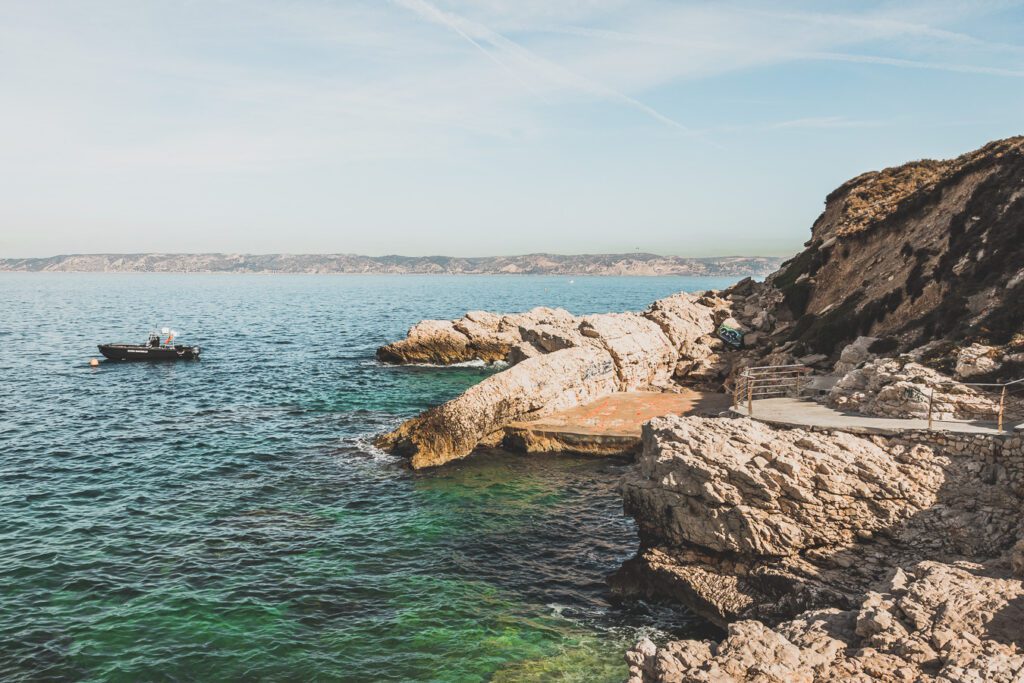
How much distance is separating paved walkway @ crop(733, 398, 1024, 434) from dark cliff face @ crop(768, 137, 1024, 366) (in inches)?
227

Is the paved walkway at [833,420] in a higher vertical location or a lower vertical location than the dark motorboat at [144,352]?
higher

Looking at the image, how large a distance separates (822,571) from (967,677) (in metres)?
5.65

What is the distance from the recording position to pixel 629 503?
1947 centimetres

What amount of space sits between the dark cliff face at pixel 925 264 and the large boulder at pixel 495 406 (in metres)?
13.2

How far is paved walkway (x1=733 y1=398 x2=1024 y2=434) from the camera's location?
16.8 m

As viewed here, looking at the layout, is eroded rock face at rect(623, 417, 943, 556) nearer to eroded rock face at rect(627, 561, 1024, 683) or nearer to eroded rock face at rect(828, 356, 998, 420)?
eroded rock face at rect(828, 356, 998, 420)

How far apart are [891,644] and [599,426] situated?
19787 millimetres

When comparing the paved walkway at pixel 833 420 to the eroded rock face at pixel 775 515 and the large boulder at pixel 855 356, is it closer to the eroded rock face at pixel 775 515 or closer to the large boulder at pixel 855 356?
the eroded rock face at pixel 775 515

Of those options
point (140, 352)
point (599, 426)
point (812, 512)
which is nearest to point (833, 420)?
point (812, 512)

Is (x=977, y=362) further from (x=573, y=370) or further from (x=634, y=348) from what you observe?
(x=634, y=348)

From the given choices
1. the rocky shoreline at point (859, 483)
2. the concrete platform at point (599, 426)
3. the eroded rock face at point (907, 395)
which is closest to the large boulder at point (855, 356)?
the rocky shoreline at point (859, 483)

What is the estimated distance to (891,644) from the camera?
11.1 metres

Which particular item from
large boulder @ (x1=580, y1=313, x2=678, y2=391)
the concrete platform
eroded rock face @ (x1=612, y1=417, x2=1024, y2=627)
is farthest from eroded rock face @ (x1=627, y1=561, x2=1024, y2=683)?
large boulder @ (x1=580, y1=313, x2=678, y2=391)

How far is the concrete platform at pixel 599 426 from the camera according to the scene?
29547 mm
